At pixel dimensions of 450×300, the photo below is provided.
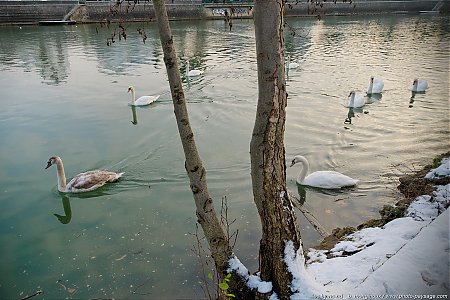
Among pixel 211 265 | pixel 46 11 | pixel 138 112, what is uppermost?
pixel 46 11

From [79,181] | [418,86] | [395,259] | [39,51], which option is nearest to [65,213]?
[79,181]

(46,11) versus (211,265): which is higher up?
(46,11)

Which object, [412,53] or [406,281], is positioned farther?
[412,53]

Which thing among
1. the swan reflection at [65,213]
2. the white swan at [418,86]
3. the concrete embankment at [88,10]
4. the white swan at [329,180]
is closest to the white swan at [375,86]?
the white swan at [418,86]

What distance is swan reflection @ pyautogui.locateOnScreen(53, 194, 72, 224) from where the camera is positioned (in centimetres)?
690

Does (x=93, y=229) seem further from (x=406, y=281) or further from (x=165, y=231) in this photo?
(x=406, y=281)

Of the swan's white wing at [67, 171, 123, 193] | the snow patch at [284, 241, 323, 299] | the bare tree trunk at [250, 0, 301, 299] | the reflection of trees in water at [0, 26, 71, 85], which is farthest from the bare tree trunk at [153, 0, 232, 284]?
the reflection of trees in water at [0, 26, 71, 85]

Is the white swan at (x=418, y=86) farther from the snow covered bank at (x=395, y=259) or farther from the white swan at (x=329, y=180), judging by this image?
the snow covered bank at (x=395, y=259)

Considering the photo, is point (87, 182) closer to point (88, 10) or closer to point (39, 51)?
point (39, 51)

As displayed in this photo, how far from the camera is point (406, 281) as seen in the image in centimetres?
332

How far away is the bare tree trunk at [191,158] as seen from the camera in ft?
9.96

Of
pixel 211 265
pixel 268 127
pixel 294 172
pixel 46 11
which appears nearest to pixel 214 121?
pixel 294 172

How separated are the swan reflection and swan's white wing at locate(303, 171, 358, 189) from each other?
4.83m

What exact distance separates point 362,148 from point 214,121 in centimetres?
440
